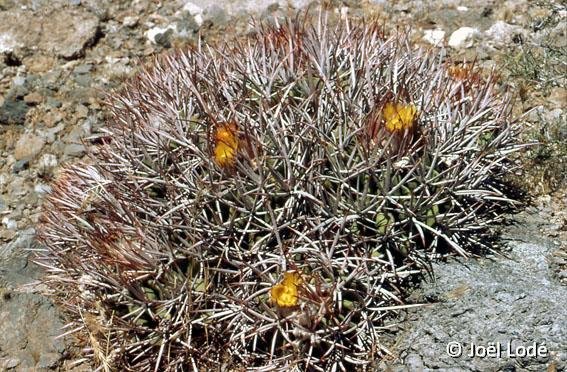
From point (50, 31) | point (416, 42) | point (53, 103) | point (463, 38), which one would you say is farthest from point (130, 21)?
point (463, 38)

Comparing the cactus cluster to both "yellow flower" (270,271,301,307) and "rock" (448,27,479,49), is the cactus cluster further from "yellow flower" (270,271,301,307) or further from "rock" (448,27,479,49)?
"rock" (448,27,479,49)

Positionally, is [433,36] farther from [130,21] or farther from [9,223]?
[9,223]

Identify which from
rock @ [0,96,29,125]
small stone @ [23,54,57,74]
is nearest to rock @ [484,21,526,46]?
small stone @ [23,54,57,74]

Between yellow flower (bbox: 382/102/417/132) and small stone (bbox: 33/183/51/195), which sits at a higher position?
yellow flower (bbox: 382/102/417/132)

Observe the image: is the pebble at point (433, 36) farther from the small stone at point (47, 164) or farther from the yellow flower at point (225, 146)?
the small stone at point (47, 164)

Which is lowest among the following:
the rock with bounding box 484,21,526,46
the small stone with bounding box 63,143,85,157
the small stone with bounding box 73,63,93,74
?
the small stone with bounding box 63,143,85,157
